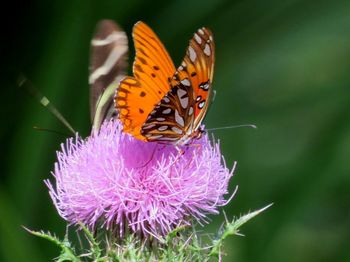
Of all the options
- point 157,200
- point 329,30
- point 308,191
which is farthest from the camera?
point 329,30

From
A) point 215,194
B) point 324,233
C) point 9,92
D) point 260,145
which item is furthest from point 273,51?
point 215,194

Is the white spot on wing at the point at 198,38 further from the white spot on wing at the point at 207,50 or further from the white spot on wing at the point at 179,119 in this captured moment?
the white spot on wing at the point at 179,119

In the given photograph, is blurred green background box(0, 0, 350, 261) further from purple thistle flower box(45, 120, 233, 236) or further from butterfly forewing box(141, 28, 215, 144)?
butterfly forewing box(141, 28, 215, 144)

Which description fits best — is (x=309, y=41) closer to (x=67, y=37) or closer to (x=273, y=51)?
(x=273, y=51)

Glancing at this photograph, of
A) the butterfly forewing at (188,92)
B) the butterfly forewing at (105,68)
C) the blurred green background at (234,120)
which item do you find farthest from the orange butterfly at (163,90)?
the blurred green background at (234,120)

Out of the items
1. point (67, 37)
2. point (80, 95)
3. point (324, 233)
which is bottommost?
point (324, 233)

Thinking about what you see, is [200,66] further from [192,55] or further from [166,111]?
[166,111]
